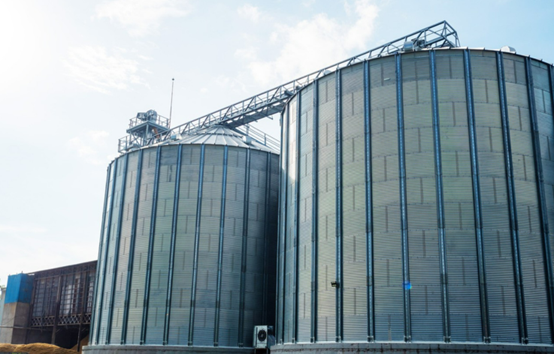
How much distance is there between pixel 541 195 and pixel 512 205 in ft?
6.44

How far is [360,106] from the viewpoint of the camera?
36.2 metres

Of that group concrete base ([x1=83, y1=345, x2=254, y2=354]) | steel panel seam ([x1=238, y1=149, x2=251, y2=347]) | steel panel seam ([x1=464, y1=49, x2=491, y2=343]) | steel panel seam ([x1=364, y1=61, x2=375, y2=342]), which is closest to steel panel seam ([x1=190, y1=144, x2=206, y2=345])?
concrete base ([x1=83, y1=345, x2=254, y2=354])

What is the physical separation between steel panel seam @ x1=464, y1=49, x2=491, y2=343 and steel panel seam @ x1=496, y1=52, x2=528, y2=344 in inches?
64.4

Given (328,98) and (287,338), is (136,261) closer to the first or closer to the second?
(287,338)

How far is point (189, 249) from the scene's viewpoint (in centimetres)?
4553

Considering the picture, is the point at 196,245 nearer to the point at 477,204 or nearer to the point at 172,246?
the point at 172,246

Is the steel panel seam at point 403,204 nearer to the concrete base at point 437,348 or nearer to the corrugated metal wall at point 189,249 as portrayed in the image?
the concrete base at point 437,348

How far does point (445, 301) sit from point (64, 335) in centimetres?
6200

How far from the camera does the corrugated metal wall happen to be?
44312mm

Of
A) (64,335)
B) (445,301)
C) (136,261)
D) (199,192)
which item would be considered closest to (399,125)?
(445,301)

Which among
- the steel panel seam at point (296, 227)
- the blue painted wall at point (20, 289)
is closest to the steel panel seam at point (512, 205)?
the steel panel seam at point (296, 227)

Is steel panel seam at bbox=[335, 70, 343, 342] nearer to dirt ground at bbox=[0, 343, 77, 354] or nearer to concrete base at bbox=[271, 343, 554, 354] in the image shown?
concrete base at bbox=[271, 343, 554, 354]

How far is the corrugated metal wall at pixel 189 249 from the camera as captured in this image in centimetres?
4431

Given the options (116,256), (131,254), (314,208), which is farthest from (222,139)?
(314,208)
